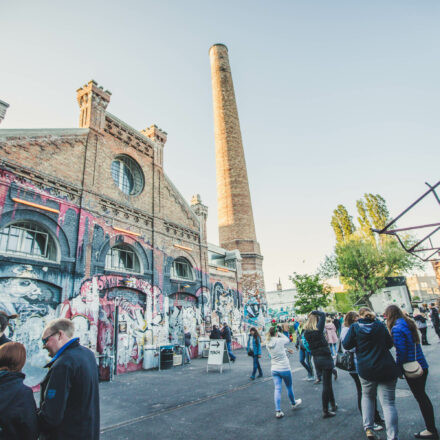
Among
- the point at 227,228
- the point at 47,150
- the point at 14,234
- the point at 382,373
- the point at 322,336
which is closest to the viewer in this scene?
the point at 382,373

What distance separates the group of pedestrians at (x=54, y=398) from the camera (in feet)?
7.06

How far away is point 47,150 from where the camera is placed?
10961 millimetres

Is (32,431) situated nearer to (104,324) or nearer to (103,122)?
(104,324)

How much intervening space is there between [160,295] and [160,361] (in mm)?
2845

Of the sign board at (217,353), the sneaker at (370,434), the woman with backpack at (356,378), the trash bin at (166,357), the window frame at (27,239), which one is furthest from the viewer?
the trash bin at (166,357)

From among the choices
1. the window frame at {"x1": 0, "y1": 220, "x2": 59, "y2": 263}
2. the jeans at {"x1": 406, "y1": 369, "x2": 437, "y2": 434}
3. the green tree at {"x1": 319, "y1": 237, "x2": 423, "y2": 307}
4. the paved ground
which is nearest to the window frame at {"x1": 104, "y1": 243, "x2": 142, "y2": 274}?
the window frame at {"x1": 0, "y1": 220, "x2": 59, "y2": 263}

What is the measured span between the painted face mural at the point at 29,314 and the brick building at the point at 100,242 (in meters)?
0.03

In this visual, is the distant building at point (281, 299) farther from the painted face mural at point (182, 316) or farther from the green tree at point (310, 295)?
the painted face mural at point (182, 316)

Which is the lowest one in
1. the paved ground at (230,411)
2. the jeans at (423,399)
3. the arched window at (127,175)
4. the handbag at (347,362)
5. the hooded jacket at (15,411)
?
the paved ground at (230,411)

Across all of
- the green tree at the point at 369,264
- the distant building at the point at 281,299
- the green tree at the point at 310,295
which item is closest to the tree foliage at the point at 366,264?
the green tree at the point at 369,264

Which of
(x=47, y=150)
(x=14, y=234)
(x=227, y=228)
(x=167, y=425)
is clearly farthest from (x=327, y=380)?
(x=227, y=228)

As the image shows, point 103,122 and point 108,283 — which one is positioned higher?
point 103,122

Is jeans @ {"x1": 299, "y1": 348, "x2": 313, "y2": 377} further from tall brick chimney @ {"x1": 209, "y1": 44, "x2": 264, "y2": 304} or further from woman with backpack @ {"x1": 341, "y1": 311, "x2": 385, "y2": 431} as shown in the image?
tall brick chimney @ {"x1": 209, "y1": 44, "x2": 264, "y2": 304}

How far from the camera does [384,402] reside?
12.3ft
